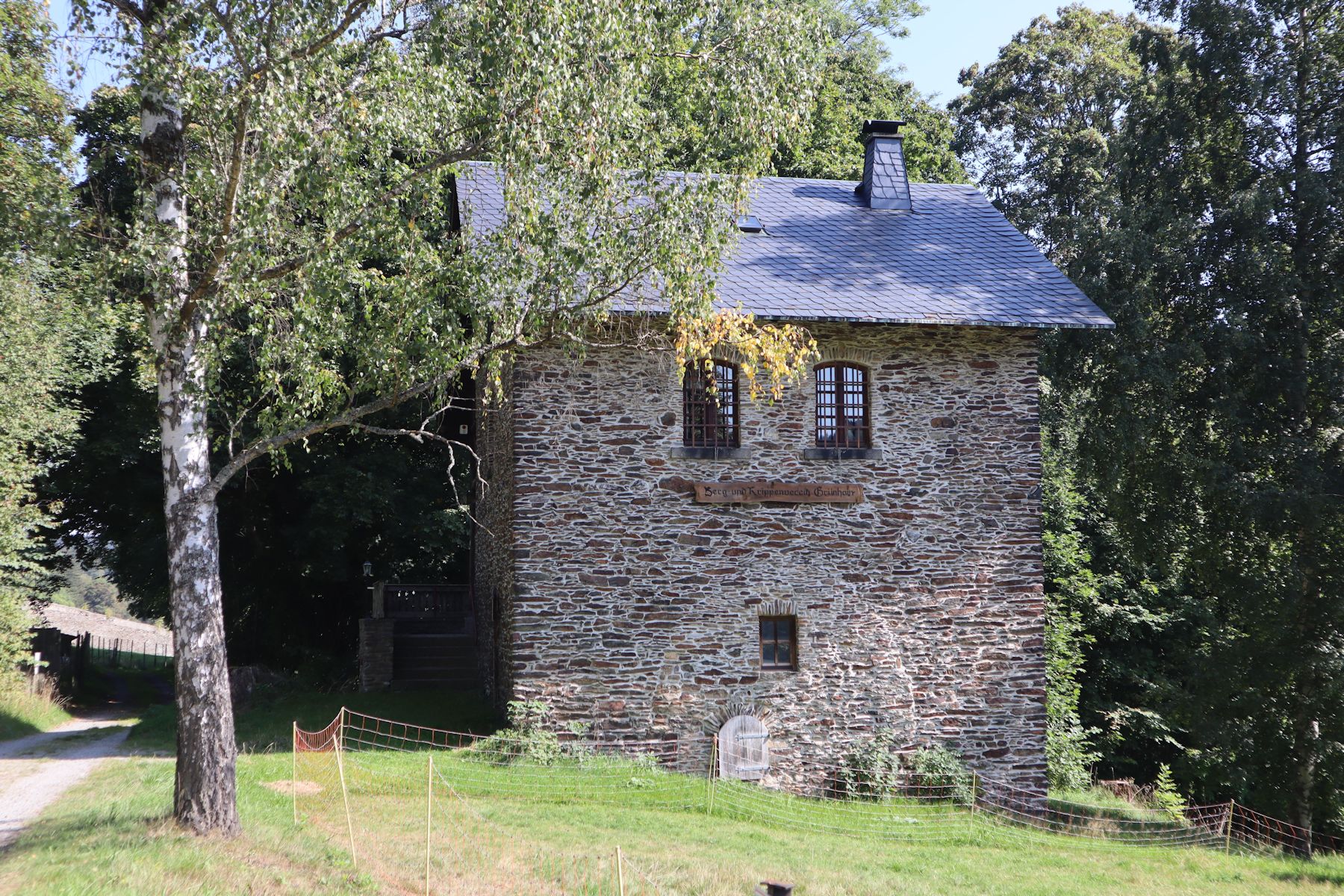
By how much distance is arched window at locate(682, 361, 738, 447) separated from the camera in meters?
13.5

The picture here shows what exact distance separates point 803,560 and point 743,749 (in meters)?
2.39

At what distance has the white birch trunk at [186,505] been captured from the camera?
27.0 ft

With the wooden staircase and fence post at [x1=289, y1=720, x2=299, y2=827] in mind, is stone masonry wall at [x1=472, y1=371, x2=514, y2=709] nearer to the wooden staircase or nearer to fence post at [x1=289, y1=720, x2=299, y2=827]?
the wooden staircase

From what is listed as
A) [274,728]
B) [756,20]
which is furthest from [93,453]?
[756,20]

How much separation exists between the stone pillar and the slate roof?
22.9ft

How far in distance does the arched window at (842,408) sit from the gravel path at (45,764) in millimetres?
9260

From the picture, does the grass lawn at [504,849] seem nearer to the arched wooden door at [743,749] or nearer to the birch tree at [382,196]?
the arched wooden door at [743,749]

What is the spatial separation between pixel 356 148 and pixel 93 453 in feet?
46.1

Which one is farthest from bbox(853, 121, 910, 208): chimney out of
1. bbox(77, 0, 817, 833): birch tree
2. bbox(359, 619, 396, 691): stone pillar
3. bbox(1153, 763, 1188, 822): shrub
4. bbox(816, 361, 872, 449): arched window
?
bbox(359, 619, 396, 691): stone pillar

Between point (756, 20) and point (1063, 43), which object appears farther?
point (1063, 43)

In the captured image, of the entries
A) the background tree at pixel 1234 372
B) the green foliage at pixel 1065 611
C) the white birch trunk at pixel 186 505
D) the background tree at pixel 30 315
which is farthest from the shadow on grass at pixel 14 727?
the background tree at pixel 1234 372

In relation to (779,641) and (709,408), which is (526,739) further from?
(709,408)

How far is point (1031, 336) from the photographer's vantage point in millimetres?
14227

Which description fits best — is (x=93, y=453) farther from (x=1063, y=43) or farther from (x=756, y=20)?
(x=1063, y=43)
